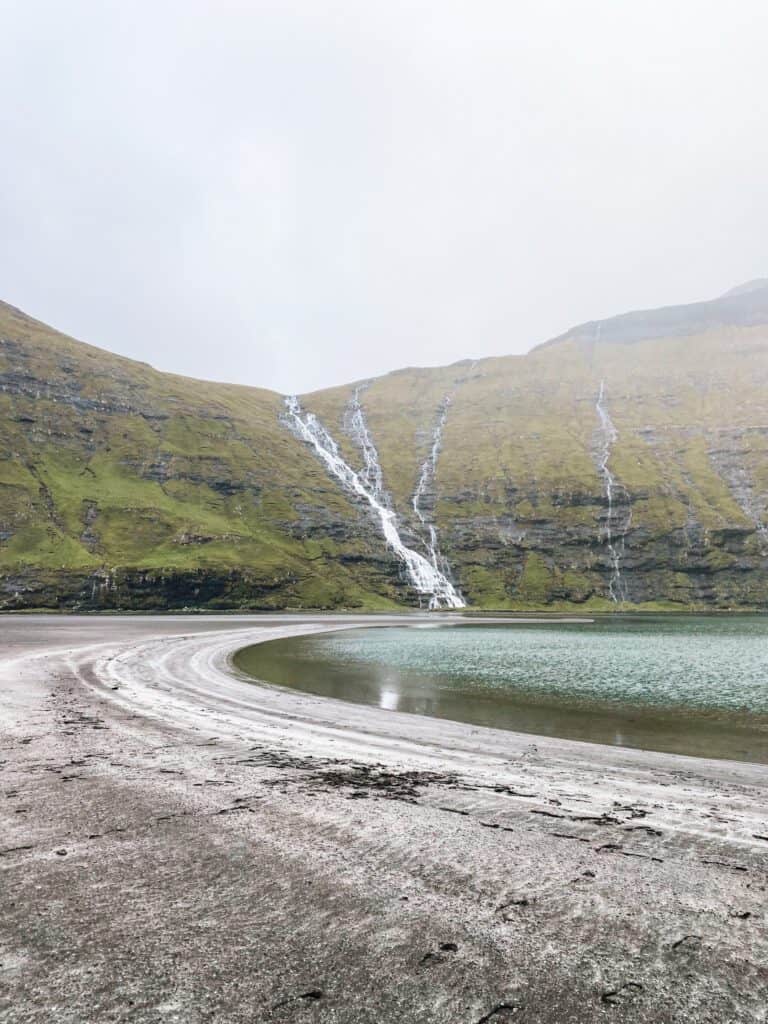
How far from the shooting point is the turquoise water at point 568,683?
2017 centimetres

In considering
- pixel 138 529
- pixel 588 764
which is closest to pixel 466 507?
pixel 138 529

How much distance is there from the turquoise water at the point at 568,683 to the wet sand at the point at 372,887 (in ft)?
22.6


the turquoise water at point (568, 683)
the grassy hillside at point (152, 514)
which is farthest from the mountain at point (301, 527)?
the turquoise water at point (568, 683)

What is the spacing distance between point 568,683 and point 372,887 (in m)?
27.8

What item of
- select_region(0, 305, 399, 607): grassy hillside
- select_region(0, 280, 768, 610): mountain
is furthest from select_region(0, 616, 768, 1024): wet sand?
select_region(0, 280, 768, 610): mountain

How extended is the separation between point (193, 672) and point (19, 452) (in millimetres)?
157964

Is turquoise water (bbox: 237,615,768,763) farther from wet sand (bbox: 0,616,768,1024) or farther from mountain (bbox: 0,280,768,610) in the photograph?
mountain (bbox: 0,280,768,610)

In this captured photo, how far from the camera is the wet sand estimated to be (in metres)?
4.10

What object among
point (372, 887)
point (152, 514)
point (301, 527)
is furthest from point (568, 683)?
point (152, 514)

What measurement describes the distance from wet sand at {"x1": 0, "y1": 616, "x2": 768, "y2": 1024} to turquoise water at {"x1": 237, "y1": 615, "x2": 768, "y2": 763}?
271 inches

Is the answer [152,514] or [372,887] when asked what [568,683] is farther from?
[152,514]

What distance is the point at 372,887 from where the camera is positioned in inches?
236

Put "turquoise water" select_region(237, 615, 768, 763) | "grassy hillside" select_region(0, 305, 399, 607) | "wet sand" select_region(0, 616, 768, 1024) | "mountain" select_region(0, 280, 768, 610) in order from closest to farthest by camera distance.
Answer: "wet sand" select_region(0, 616, 768, 1024), "turquoise water" select_region(237, 615, 768, 763), "grassy hillside" select_region(0, 305, 399, 607), "mountain" select_region(0, 280, 768, 610)

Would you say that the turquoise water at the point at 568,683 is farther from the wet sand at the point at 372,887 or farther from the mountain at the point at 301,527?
the mountain at the point at 301,527
